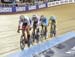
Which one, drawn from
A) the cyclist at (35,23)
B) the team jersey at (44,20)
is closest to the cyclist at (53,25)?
the team jersey at (44,20)

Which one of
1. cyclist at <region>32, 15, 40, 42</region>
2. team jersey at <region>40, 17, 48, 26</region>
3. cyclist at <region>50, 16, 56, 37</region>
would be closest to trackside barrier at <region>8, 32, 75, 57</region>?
cyclist at <region>32, 15, 40, 42</region>

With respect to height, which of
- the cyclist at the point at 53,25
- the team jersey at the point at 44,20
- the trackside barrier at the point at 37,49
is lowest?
the trackside barrier at the point at 37,49

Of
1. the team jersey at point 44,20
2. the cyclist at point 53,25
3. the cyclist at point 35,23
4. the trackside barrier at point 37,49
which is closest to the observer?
the trackside barrier at point 37,49

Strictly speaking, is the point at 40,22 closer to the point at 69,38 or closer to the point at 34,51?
the point at 34,51

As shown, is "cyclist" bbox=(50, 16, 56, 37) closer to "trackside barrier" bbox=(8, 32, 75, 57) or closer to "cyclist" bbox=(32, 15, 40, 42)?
"trackside barrier" bbox=(8, 32, 75, 57)

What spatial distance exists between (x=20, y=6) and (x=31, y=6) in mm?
2021

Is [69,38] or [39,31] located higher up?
[39,31]

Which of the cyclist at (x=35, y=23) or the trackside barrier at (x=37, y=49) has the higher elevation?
the cyclist at (x=35, y=23)

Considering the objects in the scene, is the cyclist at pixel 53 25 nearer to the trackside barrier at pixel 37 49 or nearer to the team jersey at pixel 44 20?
the trackside barrier at pixel 37 49

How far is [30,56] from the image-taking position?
7.85m

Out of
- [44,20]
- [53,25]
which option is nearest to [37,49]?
[44,20]

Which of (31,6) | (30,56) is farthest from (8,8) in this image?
(30,56)

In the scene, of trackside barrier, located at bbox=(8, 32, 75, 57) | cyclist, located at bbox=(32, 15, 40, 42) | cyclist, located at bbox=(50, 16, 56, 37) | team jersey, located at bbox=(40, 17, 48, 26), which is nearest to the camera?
trackside barrier, located at bbox=(8, 32, 75, 57)

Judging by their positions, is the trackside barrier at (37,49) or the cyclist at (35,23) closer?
the trackside barrier at (37,49)
